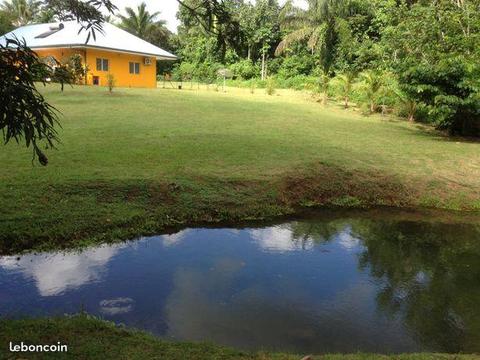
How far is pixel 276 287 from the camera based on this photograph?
5680 mm

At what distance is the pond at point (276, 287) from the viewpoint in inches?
184

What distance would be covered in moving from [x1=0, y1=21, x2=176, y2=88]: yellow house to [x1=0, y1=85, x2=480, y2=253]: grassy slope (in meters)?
14.4

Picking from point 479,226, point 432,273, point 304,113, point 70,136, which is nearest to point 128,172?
point 70,136

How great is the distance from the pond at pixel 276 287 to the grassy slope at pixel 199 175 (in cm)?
54

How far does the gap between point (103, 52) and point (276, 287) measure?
88.1 ft

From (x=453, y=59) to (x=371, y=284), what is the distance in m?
9.35

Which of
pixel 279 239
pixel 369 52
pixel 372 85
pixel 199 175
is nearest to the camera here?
pixel 279 239

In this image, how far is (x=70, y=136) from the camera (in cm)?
1147

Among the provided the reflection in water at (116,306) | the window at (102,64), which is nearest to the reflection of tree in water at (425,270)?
the reflection in water at (116,306)

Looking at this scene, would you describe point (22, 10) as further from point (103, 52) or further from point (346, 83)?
point (346, 83)

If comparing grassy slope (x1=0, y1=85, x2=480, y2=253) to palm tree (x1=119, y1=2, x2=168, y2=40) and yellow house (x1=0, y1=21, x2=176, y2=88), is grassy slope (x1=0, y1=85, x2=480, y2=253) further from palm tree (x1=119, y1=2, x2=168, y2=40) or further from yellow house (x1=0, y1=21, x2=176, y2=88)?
palm tree (x1=119, y1=2, x2=168, y2=40)

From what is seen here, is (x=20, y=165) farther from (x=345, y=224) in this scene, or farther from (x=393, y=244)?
(x=393, y=244)

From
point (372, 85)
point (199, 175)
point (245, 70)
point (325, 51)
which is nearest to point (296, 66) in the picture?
point (245, 70)

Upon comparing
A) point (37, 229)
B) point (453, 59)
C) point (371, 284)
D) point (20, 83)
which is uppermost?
point (453, 59)
